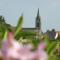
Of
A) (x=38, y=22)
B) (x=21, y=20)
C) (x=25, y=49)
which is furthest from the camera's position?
(x=38, y=22)

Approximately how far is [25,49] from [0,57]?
5 centimetres

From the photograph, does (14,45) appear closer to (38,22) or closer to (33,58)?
(33,58)

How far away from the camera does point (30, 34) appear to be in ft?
2.35

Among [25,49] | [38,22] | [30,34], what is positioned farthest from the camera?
[38,22]

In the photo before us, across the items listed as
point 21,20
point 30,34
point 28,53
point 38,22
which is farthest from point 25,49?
point 38,22

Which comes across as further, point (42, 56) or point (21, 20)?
point (21, 20)

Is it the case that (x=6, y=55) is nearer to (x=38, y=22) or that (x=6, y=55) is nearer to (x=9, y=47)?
(x=9, y=47)

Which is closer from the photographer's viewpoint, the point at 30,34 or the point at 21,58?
the point at 21,58

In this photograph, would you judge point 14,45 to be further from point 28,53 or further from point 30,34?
point 30,34

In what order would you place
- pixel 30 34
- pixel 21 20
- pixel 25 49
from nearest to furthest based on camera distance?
pixel 25 49 < pixel 21 20 < pixel 30 34

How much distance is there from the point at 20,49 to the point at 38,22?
6084 cm

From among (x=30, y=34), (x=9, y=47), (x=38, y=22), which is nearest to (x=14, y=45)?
(x=9, y=47)

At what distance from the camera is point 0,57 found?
29 cm

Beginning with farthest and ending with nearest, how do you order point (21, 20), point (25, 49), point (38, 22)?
point (38, 22), point (21, 20), point (25, 49)
